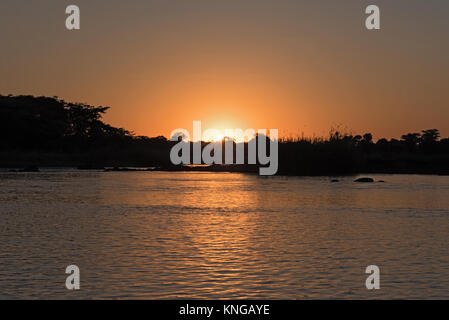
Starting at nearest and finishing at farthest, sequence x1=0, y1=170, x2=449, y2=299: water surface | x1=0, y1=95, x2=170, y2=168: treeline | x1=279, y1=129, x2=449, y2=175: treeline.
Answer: x1=0, y1=170, x2=449, y2=299: water surface
x1=279, y1=129, x2=449, y2=175: treeline
x1=0, y1=95, x2=170, y2=168: treeline

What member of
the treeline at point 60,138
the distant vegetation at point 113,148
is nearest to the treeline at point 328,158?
the distant vegetation at point 113,148

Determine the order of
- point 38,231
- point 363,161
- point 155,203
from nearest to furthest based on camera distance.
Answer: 1. point 38,231
2. point 155,203
3. point 363,161

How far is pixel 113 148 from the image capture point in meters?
96.2

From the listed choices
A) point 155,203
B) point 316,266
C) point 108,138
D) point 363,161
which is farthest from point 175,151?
point 316,266

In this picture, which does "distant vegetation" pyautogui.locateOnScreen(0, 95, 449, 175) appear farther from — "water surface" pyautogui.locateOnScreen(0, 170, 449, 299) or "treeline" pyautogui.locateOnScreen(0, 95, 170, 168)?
"water surface" pyautogui.locateOnScreen(0, 170, 449, 299)

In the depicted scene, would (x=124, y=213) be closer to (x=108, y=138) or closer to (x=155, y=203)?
(x=155, y=203)

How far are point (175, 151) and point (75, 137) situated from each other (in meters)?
18.8

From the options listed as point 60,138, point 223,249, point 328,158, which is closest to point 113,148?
point 60,138

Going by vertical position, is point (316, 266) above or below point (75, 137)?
below

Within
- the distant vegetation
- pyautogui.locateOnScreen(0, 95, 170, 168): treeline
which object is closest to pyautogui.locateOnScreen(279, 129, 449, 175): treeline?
the distant vegetation

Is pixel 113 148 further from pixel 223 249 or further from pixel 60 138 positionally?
pixel 223 249

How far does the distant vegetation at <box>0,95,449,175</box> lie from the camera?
202 ft
